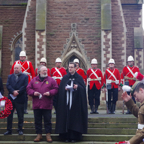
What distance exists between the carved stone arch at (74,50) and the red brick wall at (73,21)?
0.85 feet

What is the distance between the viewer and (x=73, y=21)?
52.2 feet

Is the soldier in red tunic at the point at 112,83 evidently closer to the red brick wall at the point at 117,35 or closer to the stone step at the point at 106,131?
the stone step at the point at 106,131

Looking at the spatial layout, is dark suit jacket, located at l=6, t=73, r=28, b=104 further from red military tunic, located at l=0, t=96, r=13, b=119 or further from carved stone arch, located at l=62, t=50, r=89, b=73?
carved stone arch, located at l=62, t=50, r=89, b=73

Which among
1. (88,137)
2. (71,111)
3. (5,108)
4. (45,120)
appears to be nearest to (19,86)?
(5,108)

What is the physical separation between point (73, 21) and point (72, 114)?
965 cm

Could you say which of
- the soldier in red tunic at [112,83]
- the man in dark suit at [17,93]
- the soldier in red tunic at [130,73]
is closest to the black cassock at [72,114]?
the man in dark suit at [17,93]

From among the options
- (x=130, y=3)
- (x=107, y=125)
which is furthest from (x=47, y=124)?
(x=130, y=3)

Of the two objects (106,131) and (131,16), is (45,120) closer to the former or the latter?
(106,131)

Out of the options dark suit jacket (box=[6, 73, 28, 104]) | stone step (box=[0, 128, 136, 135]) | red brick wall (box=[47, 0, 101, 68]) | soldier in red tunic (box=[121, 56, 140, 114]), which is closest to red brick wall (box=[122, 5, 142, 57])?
red brick wall (box=[47, 0, 101, 68])

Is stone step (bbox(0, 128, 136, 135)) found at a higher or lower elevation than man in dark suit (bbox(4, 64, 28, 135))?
lower

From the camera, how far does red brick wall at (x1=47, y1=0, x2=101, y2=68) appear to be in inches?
617

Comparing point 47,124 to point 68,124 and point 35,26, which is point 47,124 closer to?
point 68,124

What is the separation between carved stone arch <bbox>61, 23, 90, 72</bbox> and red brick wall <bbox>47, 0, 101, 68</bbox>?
259 mm

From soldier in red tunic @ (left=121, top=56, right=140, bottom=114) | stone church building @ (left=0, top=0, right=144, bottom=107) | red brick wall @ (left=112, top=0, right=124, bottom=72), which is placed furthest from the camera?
red brick wall @ (left=112, top=0, right=124, bottom=72)
